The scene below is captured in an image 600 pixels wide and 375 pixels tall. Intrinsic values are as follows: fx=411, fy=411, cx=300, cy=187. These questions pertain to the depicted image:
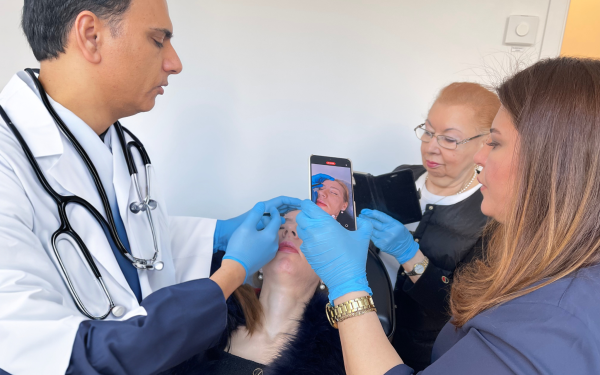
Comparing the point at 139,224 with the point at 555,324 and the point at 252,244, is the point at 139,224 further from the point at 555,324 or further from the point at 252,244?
the point at 555,324

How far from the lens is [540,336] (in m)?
0.64

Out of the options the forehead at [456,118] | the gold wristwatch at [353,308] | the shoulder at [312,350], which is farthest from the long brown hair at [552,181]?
the forehead at [456,118]

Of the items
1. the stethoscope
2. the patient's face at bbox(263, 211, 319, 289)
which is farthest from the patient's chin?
the stethoscope

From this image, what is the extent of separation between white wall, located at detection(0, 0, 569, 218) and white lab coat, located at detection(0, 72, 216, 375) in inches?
31.5

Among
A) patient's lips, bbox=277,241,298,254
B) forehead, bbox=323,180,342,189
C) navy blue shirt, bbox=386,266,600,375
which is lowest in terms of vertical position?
patient's lips, bbox=277,241,298,254

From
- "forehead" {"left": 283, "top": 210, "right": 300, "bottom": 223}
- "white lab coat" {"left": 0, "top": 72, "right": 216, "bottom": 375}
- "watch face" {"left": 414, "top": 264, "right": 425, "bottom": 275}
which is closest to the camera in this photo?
"white lab coat" {"left": 0, "top": 72, "right": 216, "bottom": 375}

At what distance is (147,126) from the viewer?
1996mm

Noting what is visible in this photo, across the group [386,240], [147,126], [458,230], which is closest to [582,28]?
[458,230]

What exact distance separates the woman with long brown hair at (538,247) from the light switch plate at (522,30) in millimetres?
1174

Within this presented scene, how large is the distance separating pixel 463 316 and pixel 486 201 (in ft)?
0.82

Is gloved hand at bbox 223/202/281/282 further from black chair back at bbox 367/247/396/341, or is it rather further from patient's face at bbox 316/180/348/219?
black chair back at bbox 367/247/396/341

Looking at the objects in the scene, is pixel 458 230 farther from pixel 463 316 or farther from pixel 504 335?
pixel 504 335

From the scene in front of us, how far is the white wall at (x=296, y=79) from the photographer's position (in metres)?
1.86

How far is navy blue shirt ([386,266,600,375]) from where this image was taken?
0.63 metres
